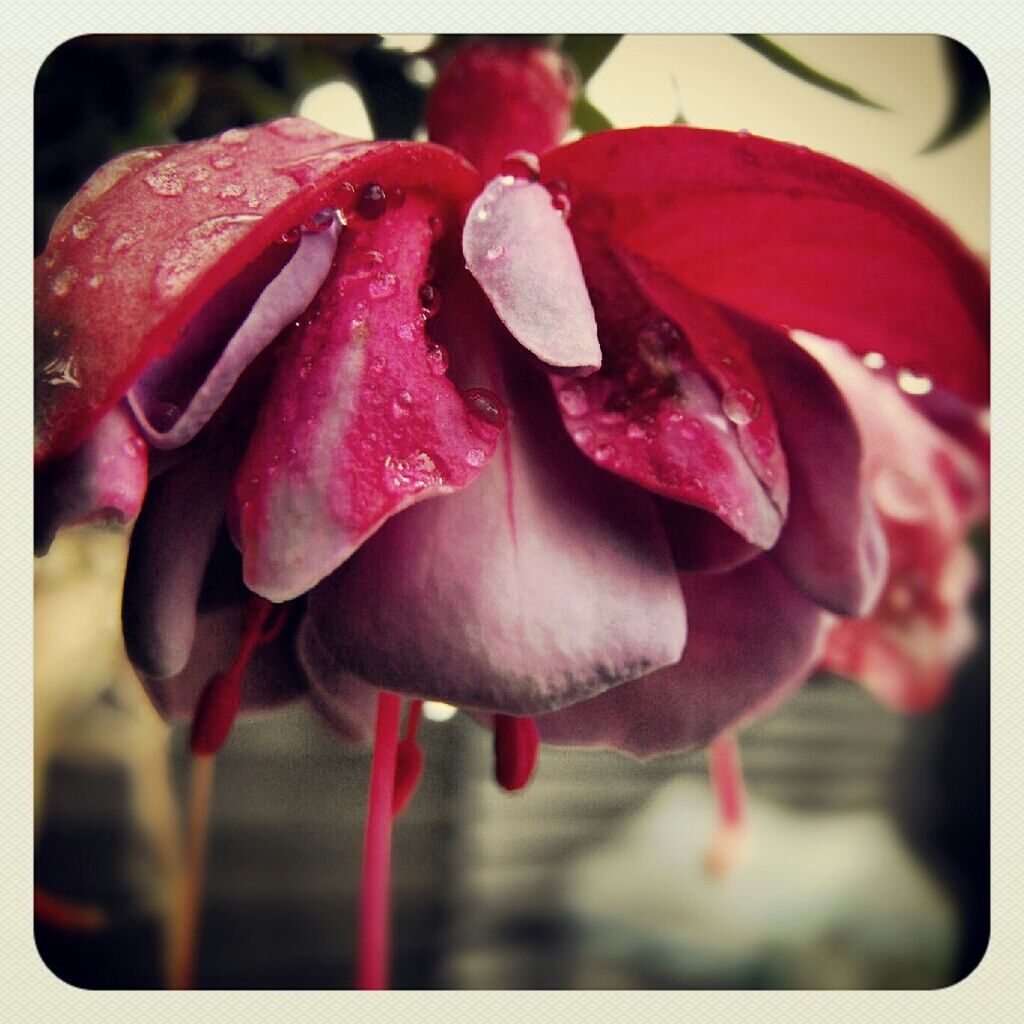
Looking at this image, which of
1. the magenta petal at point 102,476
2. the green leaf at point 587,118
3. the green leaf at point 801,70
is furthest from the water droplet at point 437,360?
the green leaf at point 801,70

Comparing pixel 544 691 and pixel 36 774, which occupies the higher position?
pixel 544 691

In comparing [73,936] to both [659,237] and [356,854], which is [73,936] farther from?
[659,237]

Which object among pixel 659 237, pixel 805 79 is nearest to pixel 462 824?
pixel 659 237

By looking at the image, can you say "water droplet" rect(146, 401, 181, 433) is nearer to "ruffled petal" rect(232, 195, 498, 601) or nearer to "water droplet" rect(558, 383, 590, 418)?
"ruffled petal" rect(232, 195, 498, 601)

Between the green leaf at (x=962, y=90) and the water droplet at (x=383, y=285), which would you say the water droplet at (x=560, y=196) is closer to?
the water droplet at (x=383, y=285)

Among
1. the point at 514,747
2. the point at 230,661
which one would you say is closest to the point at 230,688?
the point at 230,661

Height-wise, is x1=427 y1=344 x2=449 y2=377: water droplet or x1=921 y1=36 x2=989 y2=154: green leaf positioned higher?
x1=921 y1=36 x2=989 y2=154: green leaf

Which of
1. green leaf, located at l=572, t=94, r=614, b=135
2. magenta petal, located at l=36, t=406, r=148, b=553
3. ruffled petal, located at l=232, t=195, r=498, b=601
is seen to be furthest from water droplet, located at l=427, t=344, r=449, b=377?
green leaf, located at l=572, t=94, r=614, b=135
